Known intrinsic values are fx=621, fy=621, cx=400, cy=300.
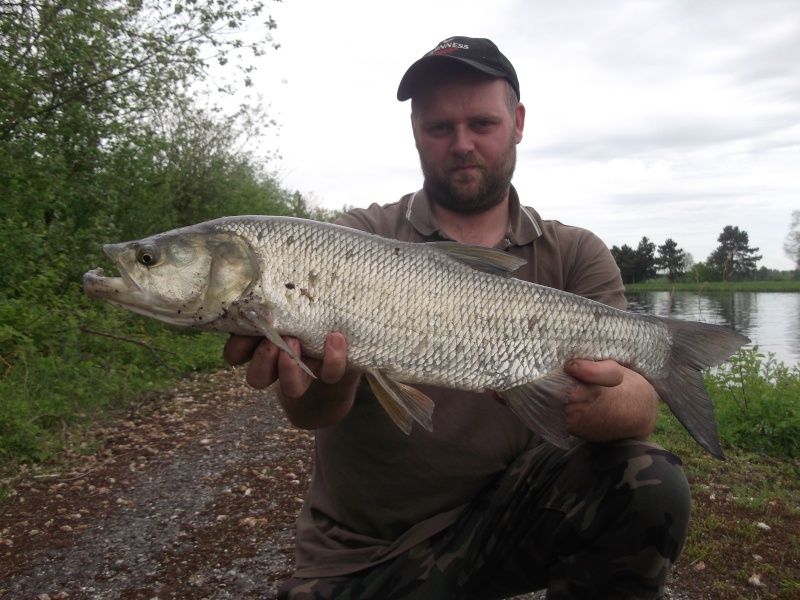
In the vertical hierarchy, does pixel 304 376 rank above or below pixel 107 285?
below

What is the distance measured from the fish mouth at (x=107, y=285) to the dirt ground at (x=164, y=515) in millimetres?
1576

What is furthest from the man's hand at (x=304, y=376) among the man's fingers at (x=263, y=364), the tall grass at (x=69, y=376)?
the tall grass at (x=69, y=376)

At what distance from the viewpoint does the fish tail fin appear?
7.27 ft

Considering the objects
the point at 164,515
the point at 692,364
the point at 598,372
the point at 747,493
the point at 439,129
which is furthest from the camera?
the point at 747,493

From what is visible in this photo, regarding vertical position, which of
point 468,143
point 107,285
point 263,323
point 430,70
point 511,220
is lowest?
point 263,323

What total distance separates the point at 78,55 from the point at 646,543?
24.6 ft

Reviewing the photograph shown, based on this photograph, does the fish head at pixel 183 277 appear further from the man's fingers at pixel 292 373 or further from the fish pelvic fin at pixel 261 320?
the man's fingers at pixel 292 373

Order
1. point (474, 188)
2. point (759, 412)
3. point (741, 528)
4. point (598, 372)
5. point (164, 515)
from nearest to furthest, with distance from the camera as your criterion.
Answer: point (598, 372)
point (474, 188)
point (741, 528)
point (164, 515)
point (759, 412)

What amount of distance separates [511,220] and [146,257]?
5.51 feet

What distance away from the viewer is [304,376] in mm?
2193

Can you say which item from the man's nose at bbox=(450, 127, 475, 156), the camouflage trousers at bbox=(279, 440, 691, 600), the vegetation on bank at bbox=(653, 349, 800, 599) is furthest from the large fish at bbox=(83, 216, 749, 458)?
the vegetation on bank at bbox=(653, 349, 800, 599)

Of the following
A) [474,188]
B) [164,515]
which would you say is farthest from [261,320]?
[164,515]

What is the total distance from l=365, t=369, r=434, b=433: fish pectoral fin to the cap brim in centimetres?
159

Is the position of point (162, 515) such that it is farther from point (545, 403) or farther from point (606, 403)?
point (606, 403)
